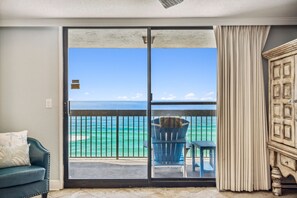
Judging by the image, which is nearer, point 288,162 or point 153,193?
point 288,162

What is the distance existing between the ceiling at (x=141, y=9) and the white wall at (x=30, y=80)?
0.29 m

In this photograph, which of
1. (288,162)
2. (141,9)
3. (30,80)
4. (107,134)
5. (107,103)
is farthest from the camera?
(107,134)

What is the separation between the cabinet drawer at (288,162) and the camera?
2712 millimetres

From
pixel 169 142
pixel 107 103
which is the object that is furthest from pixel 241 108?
pixel 107 103

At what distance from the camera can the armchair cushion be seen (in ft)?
8.58

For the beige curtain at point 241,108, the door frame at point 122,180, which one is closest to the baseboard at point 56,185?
the door frame at point 122,180

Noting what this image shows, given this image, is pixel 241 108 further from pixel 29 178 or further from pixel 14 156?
pixel 14 156

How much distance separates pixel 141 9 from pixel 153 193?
7.20 feet

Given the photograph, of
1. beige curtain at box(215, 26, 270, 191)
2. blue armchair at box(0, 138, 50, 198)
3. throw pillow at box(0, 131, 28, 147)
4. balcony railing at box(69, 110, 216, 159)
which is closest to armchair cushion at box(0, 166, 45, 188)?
blue armchair at box(0, 138, 50, 198)

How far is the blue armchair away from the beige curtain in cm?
209

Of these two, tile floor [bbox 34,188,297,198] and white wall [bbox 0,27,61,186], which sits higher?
white wall [bbox 0,27,61,186]

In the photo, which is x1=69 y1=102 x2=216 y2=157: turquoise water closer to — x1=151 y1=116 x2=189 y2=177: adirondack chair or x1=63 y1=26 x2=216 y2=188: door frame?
x1=151 y1=116 x2=189 y2=177: adirondack chair

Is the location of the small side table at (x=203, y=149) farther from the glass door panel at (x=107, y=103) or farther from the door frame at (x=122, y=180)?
the glass door panel at (x=107, y=103)

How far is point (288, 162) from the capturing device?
281 centimetres
